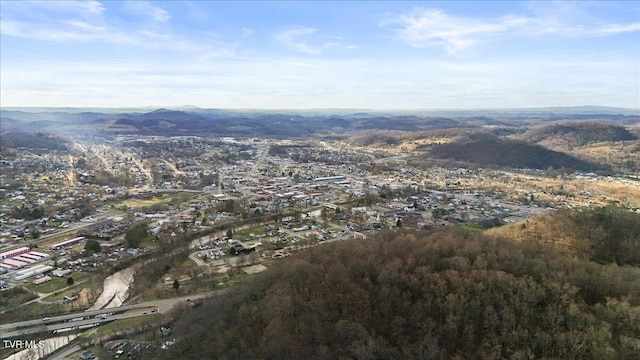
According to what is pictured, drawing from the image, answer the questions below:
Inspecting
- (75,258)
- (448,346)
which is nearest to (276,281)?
(448,346)

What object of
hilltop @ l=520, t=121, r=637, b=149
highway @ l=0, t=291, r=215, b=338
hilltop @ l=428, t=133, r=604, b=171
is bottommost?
highway @ l=0, t=291, r=215, b=338

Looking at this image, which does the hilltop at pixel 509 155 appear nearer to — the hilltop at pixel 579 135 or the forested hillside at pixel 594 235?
the hilltop at pixel 579 135

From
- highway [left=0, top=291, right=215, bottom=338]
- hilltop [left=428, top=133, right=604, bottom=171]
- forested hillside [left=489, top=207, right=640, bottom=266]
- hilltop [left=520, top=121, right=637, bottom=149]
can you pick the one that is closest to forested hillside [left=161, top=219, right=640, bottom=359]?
forested hillside [left=489, top=207, right=640, bottom=266]

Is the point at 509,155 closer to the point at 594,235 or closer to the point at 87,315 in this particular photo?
the point at 594,235

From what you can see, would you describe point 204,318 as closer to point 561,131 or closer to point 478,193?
point 478,193

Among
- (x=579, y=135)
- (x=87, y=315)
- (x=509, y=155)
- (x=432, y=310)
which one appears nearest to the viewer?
(x=432, y=310)

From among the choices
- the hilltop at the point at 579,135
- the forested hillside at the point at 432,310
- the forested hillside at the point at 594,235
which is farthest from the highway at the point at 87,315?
the hilltop at the point at 579,135

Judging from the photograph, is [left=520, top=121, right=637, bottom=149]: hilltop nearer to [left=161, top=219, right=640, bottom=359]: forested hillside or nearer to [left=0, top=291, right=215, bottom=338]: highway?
[left=161, top=219, right=640, bottom=359]: forested hillside

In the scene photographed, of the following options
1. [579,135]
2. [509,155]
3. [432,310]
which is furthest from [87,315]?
[579,135]
